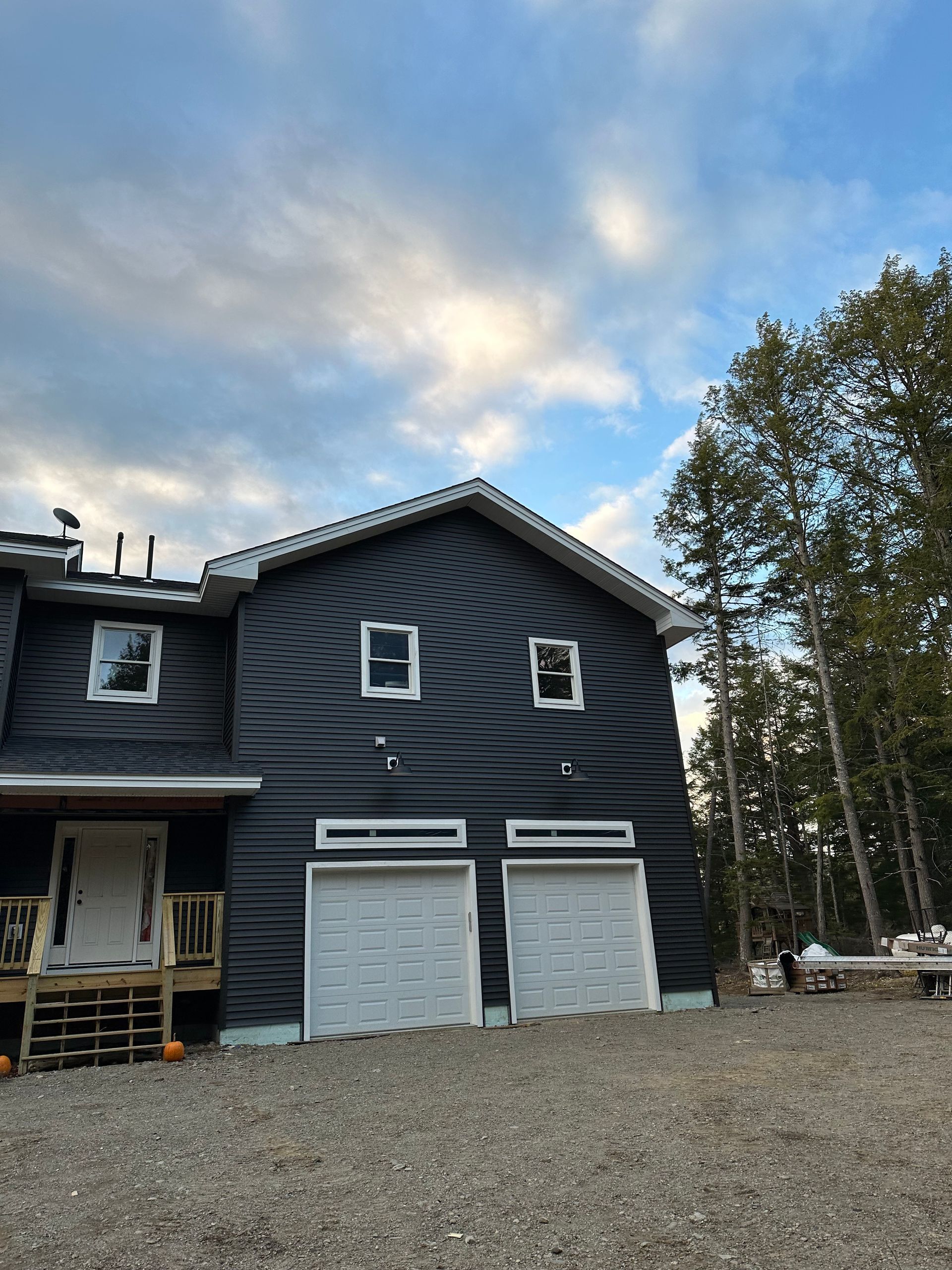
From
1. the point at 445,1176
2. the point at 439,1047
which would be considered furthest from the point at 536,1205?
the point at 439,1047

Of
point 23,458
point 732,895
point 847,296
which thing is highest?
point 847,296

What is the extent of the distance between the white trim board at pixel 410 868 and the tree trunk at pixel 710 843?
17.2 meters

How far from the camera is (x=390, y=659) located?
1169 centimetres

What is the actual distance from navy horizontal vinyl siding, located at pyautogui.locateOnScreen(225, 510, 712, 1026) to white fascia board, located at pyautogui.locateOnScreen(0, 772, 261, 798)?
516mm

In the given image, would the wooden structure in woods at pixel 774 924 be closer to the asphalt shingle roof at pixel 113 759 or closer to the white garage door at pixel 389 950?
the white garage door at pixel 389 950

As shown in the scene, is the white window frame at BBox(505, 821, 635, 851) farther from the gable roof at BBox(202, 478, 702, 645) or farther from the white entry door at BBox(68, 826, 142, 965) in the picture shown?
the white entry door at BBox(68, 826, 142, 965)

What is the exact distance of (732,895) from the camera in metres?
20.8

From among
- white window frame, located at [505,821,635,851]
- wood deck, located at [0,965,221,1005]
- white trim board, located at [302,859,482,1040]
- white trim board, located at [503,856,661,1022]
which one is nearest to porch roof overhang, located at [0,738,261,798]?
white trim board, located at [302,859,482,1040]

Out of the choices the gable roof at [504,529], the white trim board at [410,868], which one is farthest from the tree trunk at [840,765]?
the white trim board at [410,868]

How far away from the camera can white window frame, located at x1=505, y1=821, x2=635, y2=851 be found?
11422 mm

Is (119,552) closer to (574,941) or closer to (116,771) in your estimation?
(116,771)

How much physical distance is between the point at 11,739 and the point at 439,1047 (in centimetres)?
650

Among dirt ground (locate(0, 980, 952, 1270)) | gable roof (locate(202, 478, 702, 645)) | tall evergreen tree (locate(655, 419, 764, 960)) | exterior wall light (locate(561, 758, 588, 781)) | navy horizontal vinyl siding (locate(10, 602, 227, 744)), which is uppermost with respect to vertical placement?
tall evergreen tree (locate(655, 419, 764, 960))

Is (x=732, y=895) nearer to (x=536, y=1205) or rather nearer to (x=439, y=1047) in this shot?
(x=439, y=1047)
